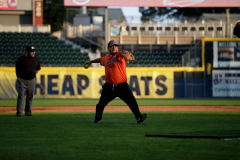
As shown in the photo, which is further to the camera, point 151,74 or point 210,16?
point 210,16

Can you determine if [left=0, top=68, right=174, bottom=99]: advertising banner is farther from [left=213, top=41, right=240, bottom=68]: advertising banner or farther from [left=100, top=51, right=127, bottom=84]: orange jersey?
[left=100, top=51, right=127, bottom=84]: orange jersey

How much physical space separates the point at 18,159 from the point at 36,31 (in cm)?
3082

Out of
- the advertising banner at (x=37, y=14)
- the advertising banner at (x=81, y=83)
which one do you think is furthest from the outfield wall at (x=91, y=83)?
the advertising banner at (x=37, y=14)

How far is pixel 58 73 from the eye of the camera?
Answer: 2412 centimetres

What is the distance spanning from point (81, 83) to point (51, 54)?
705cm

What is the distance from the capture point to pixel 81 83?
921 inches

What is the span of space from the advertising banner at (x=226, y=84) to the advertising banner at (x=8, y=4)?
78.3 ft

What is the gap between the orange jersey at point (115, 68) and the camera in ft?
25.7

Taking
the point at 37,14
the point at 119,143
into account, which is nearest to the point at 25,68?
the point at 119,143

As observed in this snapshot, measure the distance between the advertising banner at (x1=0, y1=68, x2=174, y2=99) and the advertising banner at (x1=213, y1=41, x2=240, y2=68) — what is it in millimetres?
3670

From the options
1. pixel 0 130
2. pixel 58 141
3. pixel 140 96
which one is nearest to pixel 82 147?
pixel 58 141

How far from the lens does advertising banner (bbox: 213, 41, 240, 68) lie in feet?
79.8

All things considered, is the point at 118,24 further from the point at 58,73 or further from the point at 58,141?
the point at 58,141

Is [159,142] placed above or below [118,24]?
below
